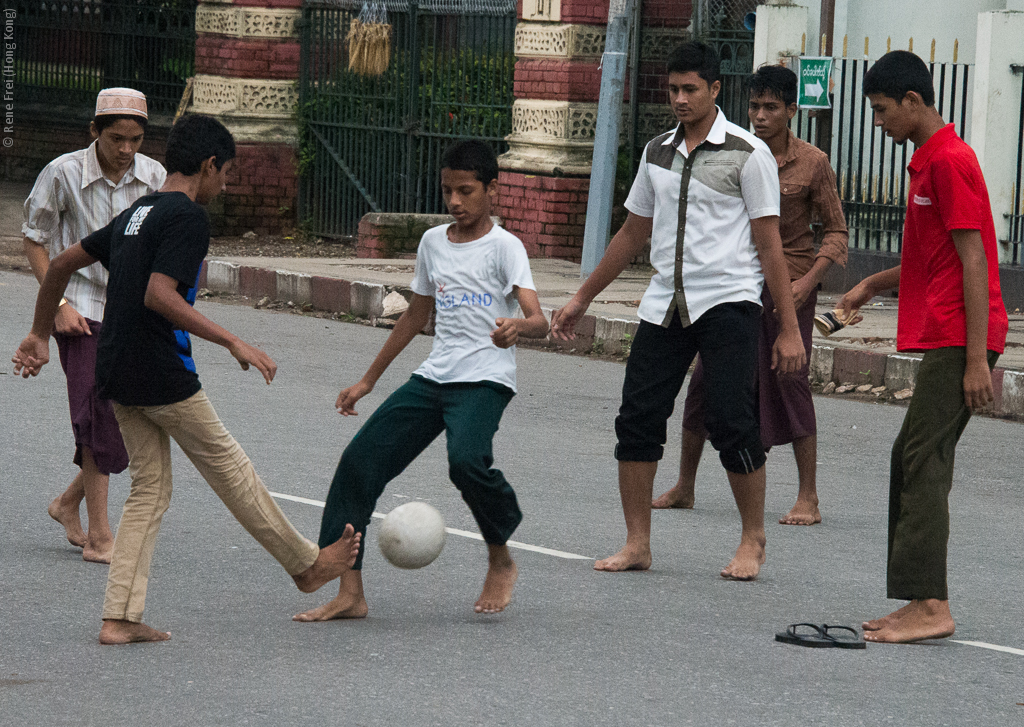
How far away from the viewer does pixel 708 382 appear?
5.67m

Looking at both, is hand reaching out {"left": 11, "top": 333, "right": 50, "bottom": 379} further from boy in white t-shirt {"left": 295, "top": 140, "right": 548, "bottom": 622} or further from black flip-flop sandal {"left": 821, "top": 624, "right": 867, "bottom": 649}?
black flip-flop sandal {"left": 821, "top": 624, "right": 867, "bottom": 649}

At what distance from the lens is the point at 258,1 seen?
18.7 metres

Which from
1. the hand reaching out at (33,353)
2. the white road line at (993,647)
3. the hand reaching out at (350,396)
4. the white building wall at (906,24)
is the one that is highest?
the white building wall at (906,24)

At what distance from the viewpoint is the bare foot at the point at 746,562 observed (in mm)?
5801

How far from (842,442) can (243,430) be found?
3139 mm

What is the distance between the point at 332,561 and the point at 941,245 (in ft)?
6.66

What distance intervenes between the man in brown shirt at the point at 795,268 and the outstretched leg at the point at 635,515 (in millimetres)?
1106

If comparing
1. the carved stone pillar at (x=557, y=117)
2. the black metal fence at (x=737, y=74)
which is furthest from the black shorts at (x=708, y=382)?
the carved stone pillar at (x=557, y=117)

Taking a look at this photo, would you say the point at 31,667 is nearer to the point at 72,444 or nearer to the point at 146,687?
the point at 146,687

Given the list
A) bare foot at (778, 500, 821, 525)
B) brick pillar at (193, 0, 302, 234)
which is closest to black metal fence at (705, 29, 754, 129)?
brick pillar at (193, 0, 302, 234)

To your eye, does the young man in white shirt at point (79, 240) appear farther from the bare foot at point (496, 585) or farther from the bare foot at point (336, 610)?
the bare foot at point (496, 585)

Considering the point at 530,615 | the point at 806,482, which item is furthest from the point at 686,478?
the point at 530,615

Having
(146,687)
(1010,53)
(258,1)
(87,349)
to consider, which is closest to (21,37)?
(258,1)

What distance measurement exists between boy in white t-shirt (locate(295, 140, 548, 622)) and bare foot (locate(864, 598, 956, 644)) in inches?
46.4
